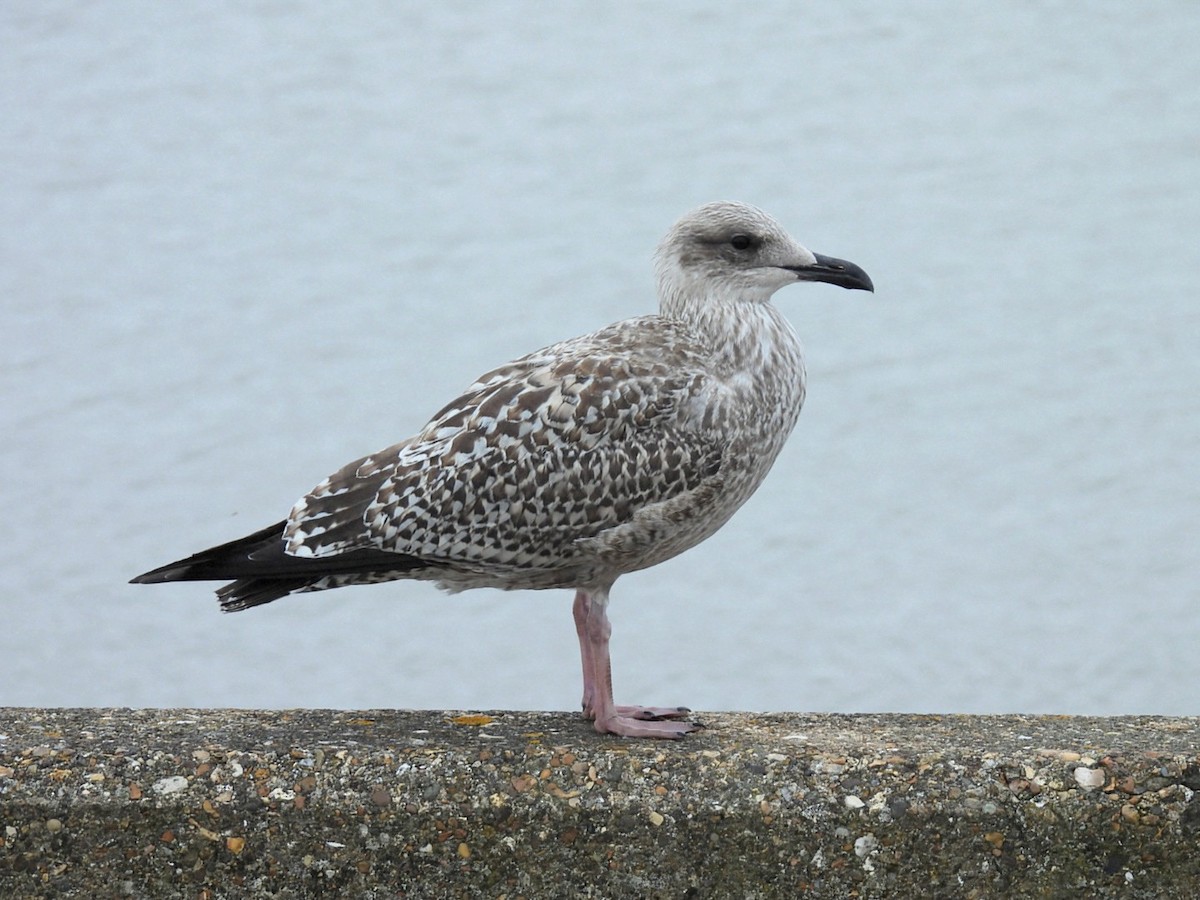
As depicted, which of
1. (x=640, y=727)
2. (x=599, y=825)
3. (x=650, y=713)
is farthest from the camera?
(x=650, y=713)

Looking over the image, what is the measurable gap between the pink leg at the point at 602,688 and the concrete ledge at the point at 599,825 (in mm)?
164

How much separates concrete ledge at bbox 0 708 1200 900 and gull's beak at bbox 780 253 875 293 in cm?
77

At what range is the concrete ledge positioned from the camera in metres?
2.21

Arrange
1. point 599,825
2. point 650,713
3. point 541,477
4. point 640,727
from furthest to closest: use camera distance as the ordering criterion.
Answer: point 650,713
point 640,727
point 541,477
point 599,825

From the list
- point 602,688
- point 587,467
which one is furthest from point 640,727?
point 587,467

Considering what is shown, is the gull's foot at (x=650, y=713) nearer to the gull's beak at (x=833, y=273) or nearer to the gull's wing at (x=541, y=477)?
the gull's wing at (x=541, y=477)

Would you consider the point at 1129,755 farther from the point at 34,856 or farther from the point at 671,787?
the point at 34,856

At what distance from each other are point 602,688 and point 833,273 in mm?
779

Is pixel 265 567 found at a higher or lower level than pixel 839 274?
lower

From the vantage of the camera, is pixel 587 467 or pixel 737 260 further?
pixel 737 260

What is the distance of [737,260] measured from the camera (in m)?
2.51

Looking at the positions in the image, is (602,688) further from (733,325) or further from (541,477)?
(733,325)

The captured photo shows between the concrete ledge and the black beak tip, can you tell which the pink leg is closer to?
the concrete ledge

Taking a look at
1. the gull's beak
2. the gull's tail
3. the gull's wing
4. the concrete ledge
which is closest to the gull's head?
the gull's beak
